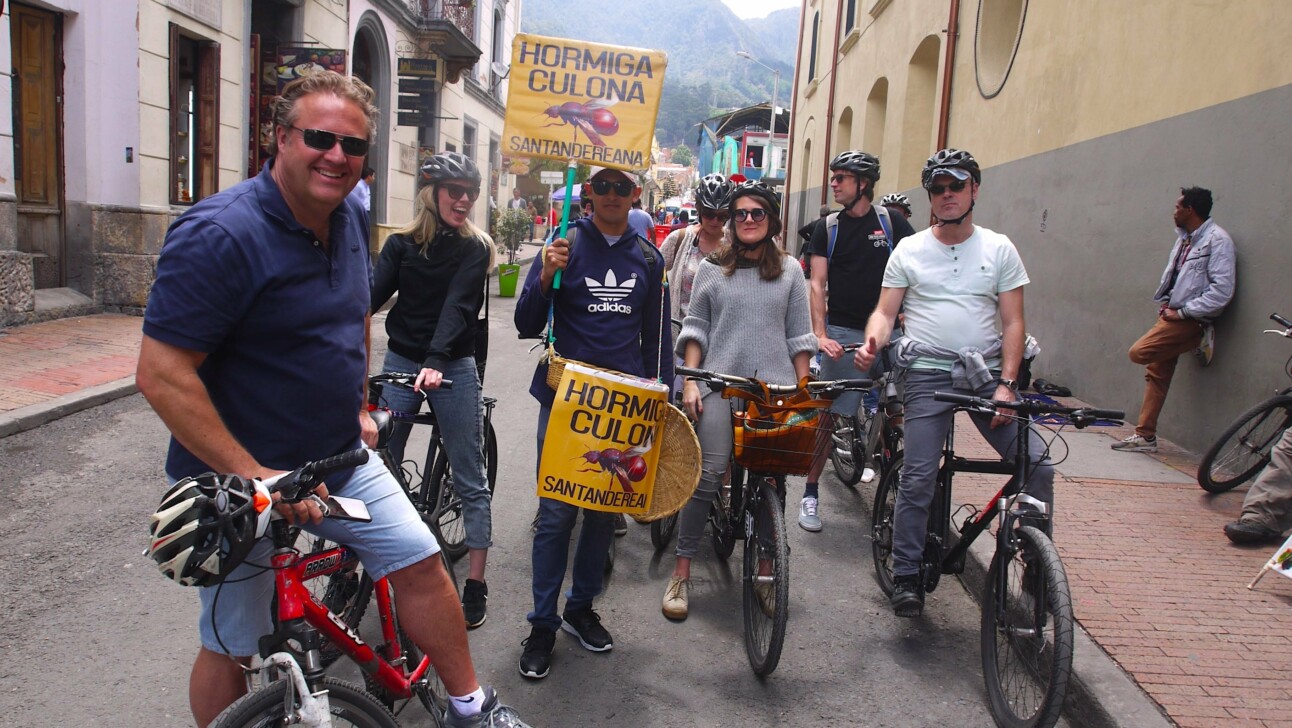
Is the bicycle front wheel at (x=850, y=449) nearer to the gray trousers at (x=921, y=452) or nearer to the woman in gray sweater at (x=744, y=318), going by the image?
the woman in gray sweater at (x=744, y=318)

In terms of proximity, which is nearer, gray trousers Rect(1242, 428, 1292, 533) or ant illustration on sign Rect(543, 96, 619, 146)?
ant illustration on sign Rect(543, 96, 619, 146)

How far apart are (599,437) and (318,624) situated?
1404 millimetres

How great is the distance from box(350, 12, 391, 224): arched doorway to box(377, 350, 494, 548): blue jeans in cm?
1589

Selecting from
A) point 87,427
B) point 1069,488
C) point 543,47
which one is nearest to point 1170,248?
point 1069,488

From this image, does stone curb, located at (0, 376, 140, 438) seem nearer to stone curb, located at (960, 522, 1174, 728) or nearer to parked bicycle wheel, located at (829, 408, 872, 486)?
parked bicycle wheel, located at (829, 408, 872, 486)

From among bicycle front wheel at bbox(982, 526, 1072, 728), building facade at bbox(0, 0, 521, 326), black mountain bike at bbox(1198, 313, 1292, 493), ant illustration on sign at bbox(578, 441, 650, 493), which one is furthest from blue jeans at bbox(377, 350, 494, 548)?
building facade at bbox(0, 0, 521, 326)

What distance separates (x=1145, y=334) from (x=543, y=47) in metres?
5.90

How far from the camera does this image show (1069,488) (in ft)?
20.2

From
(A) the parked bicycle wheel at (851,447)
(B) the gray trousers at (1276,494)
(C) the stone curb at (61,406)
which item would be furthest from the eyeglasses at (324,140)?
(C) the stone curb at (61,406)

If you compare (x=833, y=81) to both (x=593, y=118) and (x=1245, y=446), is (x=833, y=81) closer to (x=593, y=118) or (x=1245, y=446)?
(x=1245, y=446)

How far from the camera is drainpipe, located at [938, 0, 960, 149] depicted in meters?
13.3

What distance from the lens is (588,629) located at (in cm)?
392

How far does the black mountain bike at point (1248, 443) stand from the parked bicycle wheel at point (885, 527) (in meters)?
2.60

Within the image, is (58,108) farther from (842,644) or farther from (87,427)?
(842,644)
